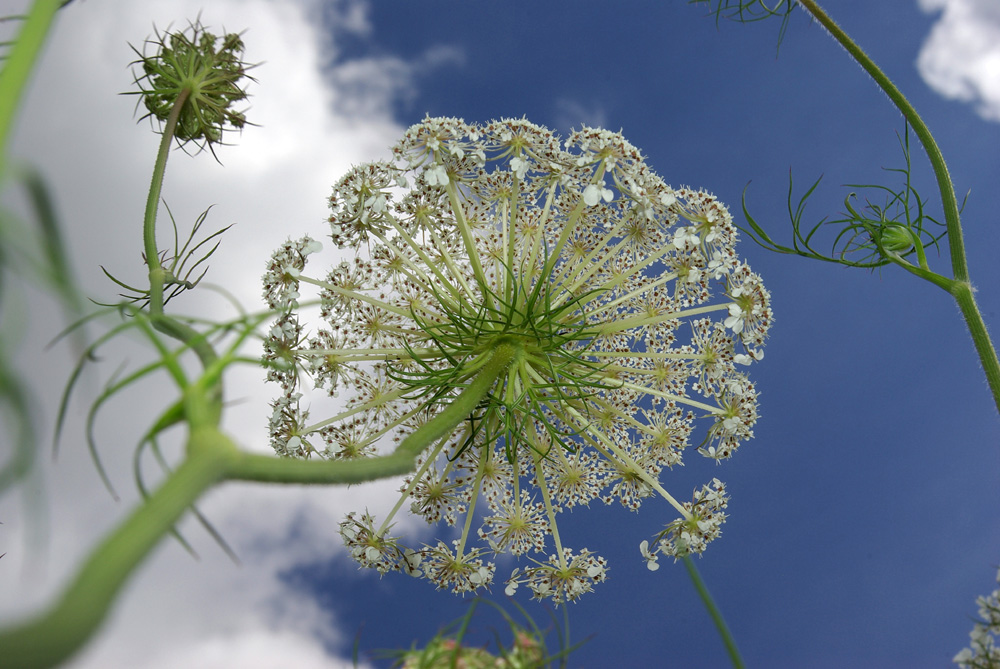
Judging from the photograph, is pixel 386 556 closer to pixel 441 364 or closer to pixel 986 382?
pixel 441 364

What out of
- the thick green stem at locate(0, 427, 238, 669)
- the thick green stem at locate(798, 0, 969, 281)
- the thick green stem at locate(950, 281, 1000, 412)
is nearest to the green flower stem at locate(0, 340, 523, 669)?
the thick green stem at locate(0, 427, 238, 669)

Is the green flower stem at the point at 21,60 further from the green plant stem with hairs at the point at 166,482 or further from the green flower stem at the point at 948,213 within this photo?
the green flower stem at the point at 948,213

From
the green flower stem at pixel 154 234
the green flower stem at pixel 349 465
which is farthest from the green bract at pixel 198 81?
the green flower stem at pixel 349 465

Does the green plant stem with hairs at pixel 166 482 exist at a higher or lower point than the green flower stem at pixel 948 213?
lower

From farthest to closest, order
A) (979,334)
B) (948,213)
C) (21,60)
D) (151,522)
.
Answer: (948,213) → (979,334) → (21,60) → (151,522)

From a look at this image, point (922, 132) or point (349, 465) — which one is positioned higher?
point (922, 132)

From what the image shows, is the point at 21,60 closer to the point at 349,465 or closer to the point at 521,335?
the point at 349,465

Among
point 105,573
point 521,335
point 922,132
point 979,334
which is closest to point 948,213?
point 922,132
